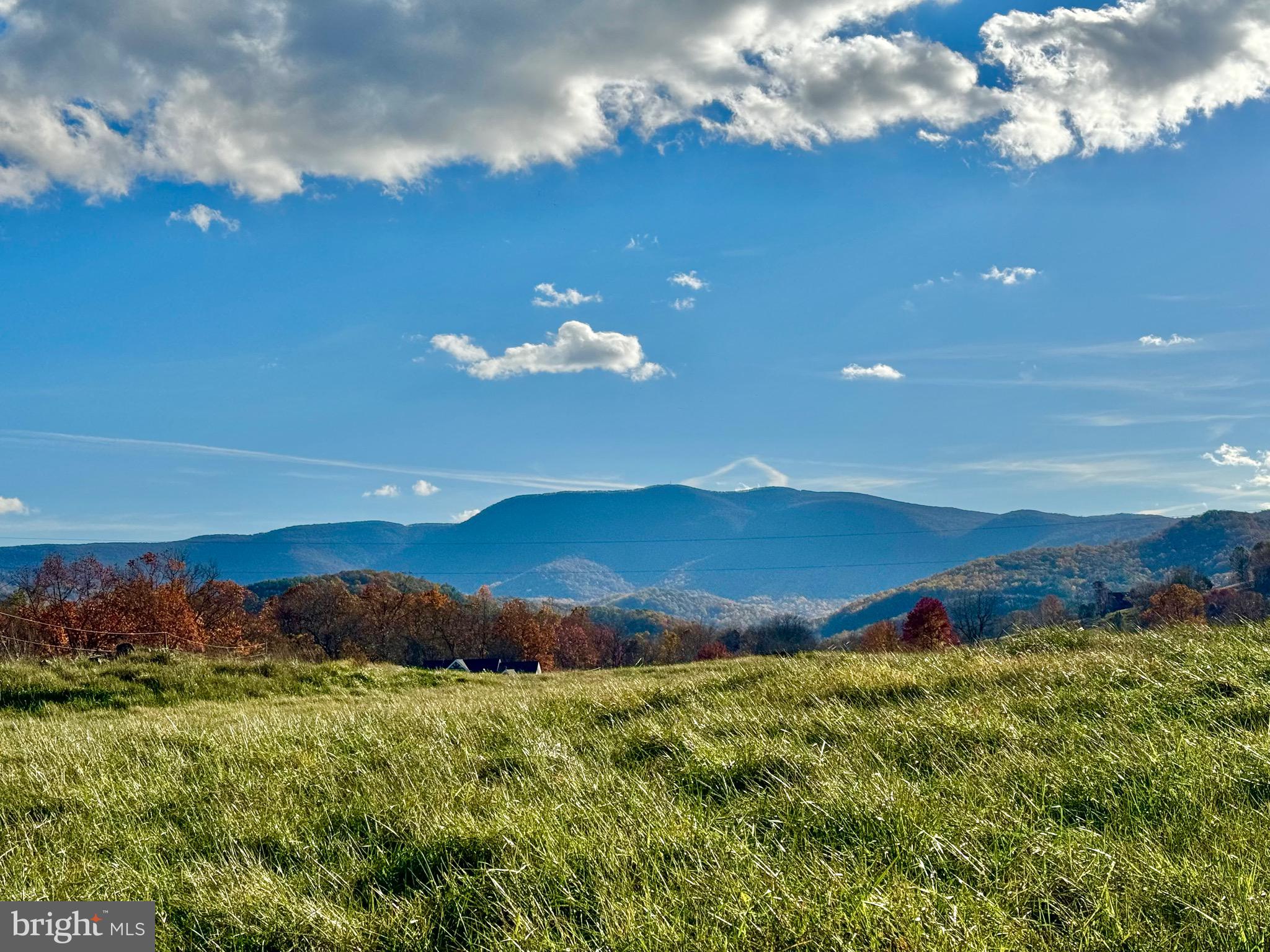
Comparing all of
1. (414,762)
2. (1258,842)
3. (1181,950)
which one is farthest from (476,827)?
(1258,842)

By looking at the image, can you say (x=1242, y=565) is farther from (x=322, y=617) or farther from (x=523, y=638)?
(x=322, y=617)

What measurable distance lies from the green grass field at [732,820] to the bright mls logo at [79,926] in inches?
5.4

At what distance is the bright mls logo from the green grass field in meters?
0.14

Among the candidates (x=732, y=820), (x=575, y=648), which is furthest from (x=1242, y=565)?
(x=732, y=820)

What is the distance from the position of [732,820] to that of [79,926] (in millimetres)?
3913

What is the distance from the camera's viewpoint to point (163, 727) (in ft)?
37.0

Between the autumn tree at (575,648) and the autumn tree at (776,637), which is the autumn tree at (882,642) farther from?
the autumn tree at (575,648)

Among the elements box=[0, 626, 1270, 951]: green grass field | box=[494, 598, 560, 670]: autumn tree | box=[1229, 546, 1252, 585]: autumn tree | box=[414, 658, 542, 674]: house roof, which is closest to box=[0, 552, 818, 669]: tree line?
box=[494, 598, 560, 670]: autumn tree

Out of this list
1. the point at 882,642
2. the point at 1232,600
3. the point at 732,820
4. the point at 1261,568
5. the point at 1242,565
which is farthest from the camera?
the point at 1242,565

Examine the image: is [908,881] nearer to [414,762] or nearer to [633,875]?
[633,875]

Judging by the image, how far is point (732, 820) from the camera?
4906 millimetres

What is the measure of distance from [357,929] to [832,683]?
6278 millimetres

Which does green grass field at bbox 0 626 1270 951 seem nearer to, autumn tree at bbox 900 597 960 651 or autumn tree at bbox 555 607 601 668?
autumn tree at bbox 900 597 960 651

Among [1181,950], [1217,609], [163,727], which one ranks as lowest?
[1217,609]
